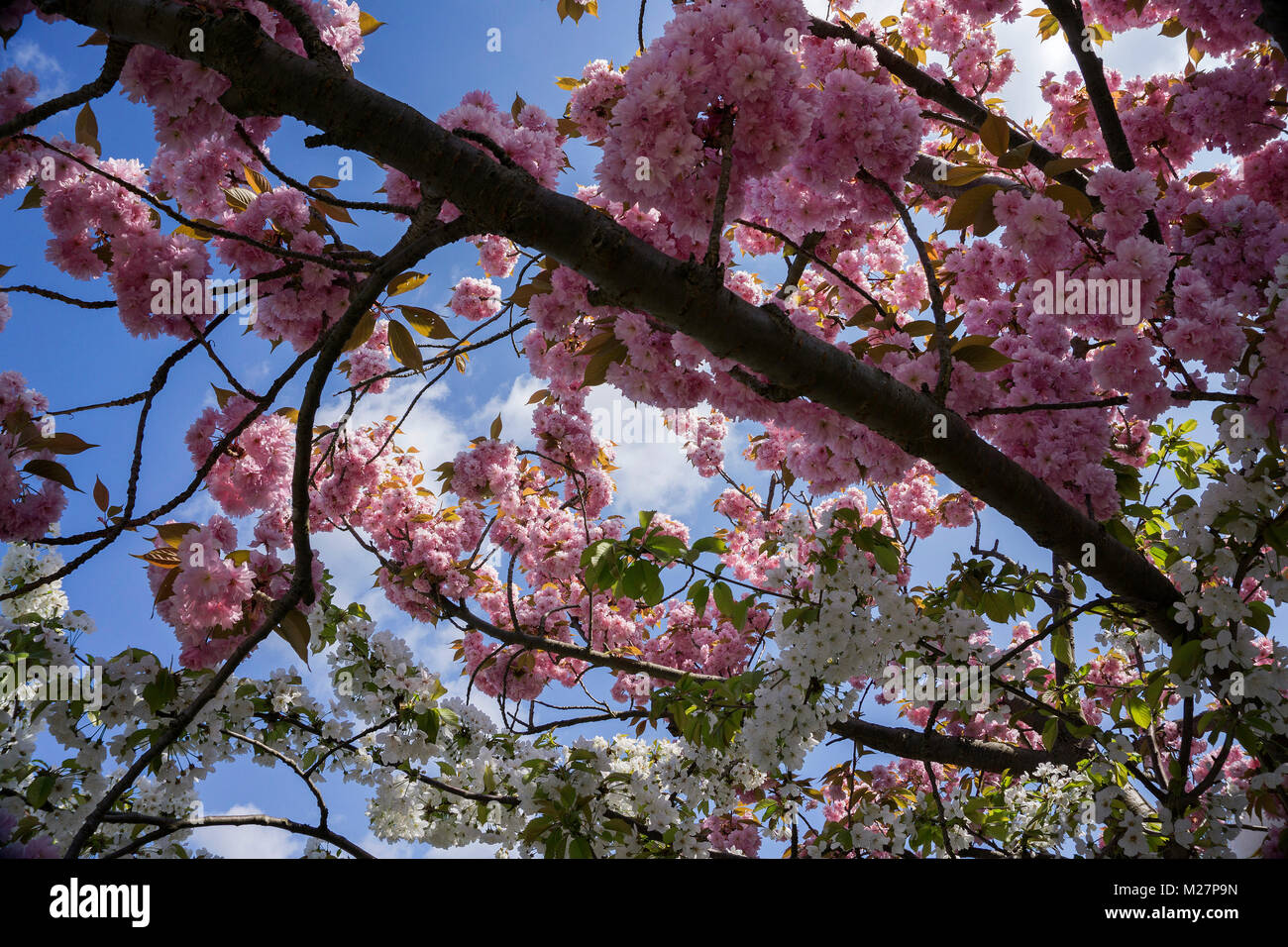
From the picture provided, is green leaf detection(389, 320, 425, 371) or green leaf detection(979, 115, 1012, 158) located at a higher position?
green leaf detection(979, 115, 1012, 158)

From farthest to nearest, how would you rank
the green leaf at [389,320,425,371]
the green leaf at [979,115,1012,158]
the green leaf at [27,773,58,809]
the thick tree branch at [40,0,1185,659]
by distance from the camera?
the green leaf at [27,773,58,809] < the green leaf at [389,320,425,371] < the green leaf at [979,115,1012,158] < the thick tree branch at [40,0,1185,659]

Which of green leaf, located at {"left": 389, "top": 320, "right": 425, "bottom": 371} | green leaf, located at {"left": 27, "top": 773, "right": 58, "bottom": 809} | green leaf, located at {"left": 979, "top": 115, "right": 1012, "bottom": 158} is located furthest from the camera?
green leaf, located at {"left": 27, "top": 773, "right": 58, "bottom": 809}

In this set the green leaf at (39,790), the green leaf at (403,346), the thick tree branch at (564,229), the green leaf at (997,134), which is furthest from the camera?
the green leaf at (39,790)

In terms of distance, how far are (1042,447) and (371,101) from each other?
2505 mm

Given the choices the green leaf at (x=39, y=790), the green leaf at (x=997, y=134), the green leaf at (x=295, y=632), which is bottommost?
the green leaf at (x=39, y=790)
